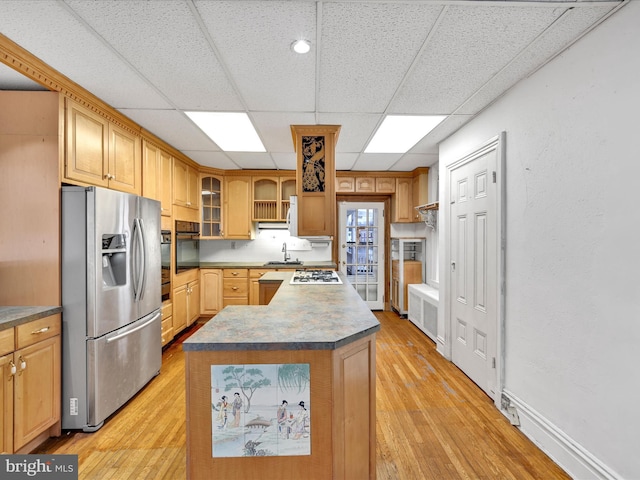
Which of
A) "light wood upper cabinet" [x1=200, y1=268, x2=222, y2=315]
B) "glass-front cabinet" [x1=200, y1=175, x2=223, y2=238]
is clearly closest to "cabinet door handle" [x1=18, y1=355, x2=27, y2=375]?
"light wood upper cabinet" [x1=200, y1=268, x2=222, y2=315]

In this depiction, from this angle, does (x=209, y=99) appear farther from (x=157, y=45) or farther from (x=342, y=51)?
(x=342, y=51)

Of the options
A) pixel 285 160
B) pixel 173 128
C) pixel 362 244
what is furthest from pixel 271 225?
pixel 173 128

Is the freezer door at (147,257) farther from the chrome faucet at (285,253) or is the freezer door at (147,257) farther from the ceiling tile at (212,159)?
the chrome faucet at (285,253)

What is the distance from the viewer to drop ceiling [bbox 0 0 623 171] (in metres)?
1.52

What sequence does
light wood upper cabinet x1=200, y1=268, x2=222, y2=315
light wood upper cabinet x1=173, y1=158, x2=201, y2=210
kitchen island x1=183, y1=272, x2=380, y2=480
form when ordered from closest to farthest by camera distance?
1. kitchen island x1=183, y1=272, x2=380, y2=480
2. light wood upper cabinet x1=173, y1=158, x2=201, y2=210
3. light wood upper cabinet x1=200, y1=268, x2=222, y2=315

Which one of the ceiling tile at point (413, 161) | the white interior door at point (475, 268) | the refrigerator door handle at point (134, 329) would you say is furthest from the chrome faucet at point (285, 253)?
the white interior door at point (475, 268)

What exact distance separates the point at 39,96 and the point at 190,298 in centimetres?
293

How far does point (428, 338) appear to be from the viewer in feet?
13.7

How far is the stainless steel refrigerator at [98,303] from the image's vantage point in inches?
84.8

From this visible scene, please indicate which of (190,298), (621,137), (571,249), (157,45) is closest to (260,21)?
(157,45)

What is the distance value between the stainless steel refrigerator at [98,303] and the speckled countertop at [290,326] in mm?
1031

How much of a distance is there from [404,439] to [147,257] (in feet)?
8.21

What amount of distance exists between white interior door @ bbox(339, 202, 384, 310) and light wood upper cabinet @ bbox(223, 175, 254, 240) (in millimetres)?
1642

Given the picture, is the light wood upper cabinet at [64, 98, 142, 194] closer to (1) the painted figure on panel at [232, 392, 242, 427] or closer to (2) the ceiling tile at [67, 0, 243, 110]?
(2) the ceiling tile at [67, 0, 243, 110]
